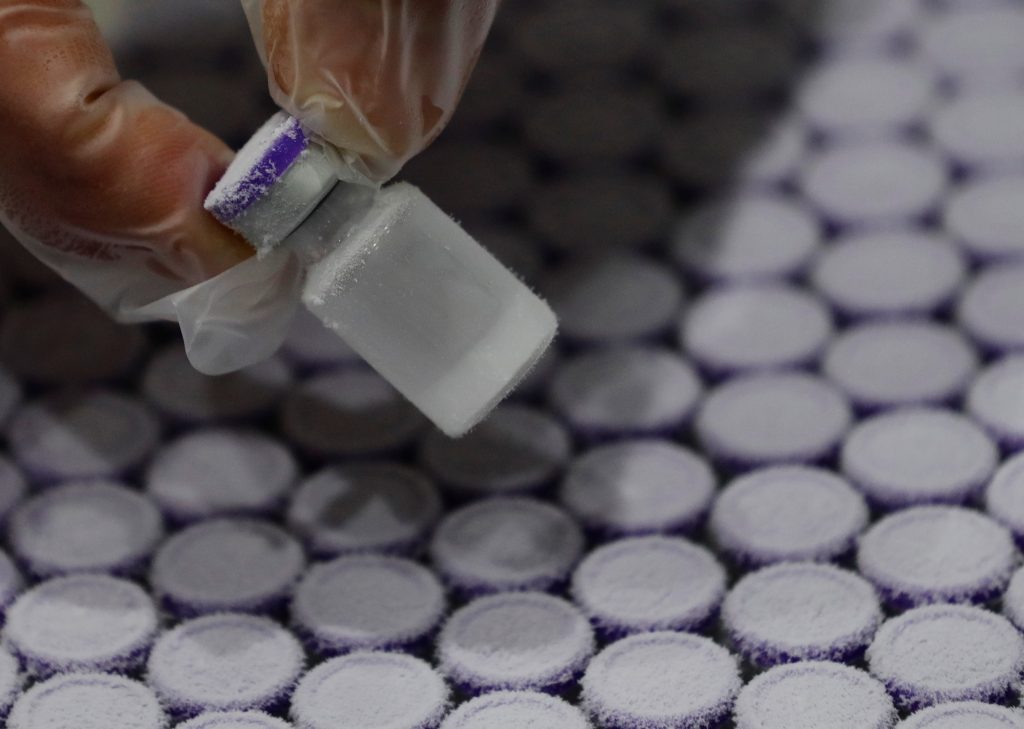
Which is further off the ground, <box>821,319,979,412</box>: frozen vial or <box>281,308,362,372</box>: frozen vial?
<box>821,319,979,412</box>: frozen vial

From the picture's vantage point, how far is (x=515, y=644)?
122cm

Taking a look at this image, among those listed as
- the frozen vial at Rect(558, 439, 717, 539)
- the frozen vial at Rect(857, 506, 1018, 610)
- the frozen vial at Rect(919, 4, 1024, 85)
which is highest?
the frozen vial at Rect(919, 4, 1024, 85)

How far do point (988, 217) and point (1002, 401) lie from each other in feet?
0.99

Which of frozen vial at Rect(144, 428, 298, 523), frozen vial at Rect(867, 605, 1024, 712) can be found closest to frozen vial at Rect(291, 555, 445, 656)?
frozen vial at Rect(144, 428, 298, 523)

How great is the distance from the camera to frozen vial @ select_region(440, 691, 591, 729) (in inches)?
44.8

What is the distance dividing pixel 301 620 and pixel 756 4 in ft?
3.81

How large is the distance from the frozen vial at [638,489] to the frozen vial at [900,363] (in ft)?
0.61

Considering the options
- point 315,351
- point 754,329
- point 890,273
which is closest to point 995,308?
point 890,273

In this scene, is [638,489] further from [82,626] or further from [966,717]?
[82,626]

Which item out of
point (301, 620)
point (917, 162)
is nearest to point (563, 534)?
point (301, 620)

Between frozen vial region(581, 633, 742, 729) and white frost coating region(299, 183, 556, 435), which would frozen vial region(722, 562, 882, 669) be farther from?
white frost coating region(299, 183, 556, 435)

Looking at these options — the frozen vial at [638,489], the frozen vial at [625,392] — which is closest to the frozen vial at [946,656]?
the frozen vial at [638,489]

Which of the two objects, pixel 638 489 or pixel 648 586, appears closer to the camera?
pixel 648 586

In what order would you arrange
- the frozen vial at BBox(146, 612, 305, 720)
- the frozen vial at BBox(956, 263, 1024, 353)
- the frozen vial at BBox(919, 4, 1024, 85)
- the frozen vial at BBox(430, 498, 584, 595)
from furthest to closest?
the frozen vial at BBox(919, 4, 1024, 85), the frozen vial at BBox(956, 263, 1024, 353), the frozen vial at BBox(430, 498, 584, 595), the frozen vial at BBox(146, 612, 305, 720)
